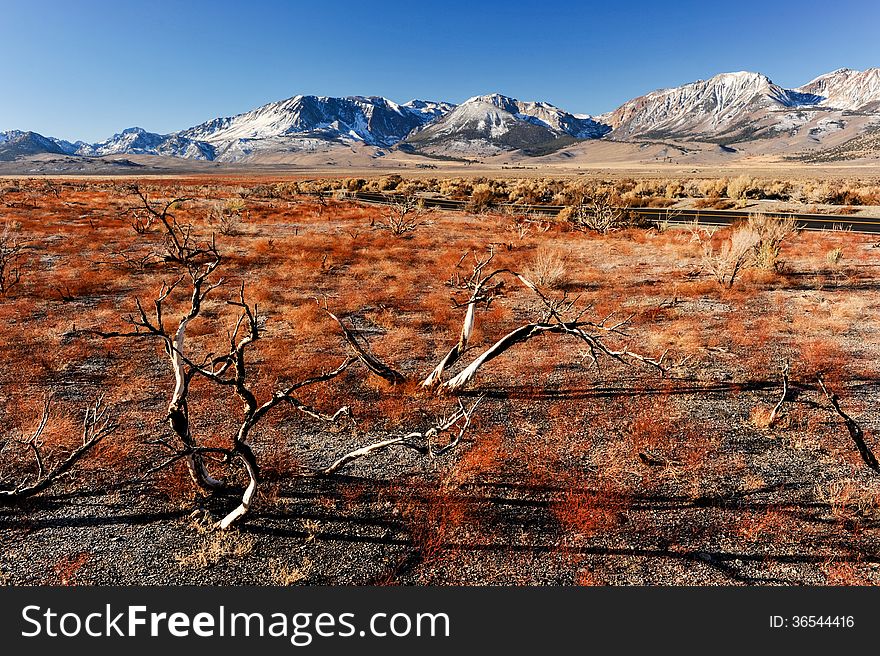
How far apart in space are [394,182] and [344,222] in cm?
3883

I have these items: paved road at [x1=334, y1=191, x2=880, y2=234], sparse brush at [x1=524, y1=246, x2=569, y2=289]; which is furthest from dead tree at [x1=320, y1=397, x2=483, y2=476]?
paved road at [x1=334, y1=191, x2=880, y2=234]

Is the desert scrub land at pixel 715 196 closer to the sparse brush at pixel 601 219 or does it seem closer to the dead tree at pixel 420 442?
the sparse brush at pixel 601 219

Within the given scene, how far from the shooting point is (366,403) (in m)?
7.86

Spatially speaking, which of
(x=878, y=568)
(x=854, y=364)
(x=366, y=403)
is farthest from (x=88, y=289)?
(x=854, y=364)

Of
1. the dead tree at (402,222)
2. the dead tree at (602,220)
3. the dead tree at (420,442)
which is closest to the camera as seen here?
the dead tree at (420,442)

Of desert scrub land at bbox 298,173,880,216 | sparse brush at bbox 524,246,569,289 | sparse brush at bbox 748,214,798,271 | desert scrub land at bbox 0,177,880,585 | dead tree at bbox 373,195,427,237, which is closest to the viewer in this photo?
desert scrub land at bbox 0,177,880,585

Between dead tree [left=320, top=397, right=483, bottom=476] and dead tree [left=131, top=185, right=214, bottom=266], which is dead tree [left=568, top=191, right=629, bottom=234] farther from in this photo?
dead tree [left=320, top=397, right=483, bottom=476]

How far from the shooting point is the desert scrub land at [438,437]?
4527 millimetres

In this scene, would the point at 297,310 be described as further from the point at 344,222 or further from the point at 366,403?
the point at 344,222

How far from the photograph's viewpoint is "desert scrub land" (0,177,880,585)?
453cm

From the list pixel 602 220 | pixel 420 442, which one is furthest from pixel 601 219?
pixel 420 442

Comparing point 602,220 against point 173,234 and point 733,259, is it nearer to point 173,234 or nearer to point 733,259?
point 733,259

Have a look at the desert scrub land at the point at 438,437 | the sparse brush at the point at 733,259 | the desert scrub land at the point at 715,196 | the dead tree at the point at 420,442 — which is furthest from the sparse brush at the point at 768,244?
the dead tree at the point at 420,442

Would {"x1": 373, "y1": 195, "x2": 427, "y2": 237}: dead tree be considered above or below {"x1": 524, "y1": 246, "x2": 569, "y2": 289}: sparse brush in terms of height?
above
